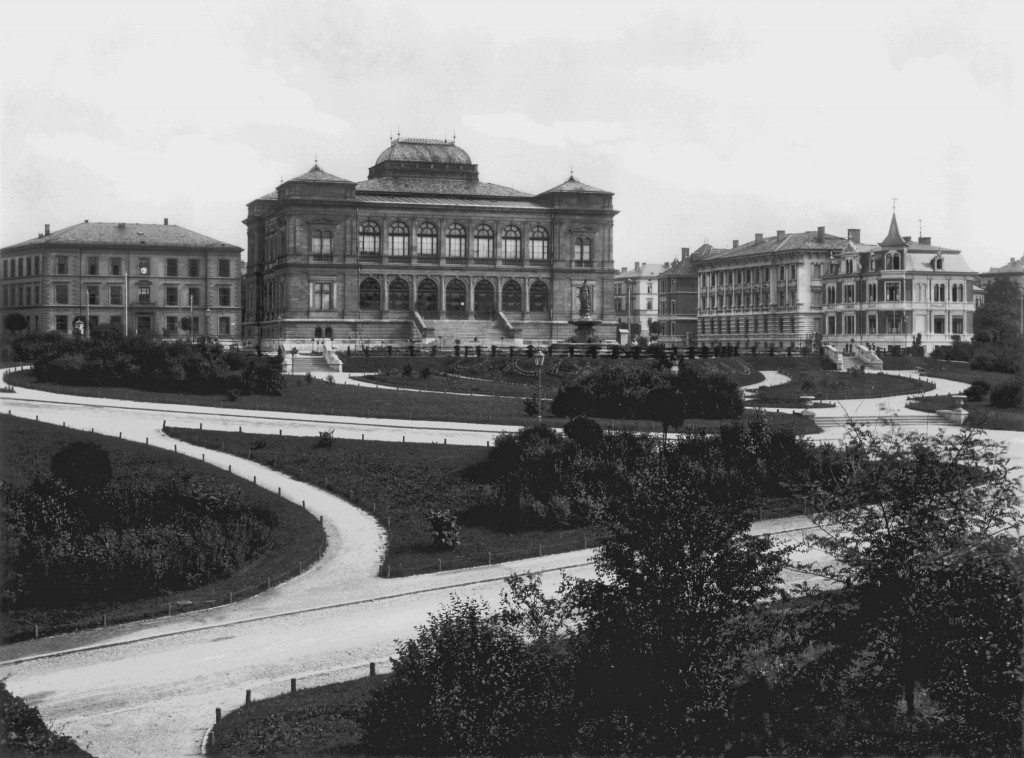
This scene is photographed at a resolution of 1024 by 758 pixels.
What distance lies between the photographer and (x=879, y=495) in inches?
999

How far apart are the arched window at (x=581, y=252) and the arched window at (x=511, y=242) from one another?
5122 mm

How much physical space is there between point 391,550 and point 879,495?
1687cm

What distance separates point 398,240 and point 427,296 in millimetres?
5469

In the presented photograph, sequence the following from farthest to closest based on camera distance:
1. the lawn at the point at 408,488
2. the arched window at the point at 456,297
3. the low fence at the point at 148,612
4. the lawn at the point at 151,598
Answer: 1. the arched window at the point at 456,297
2. the lawn at the point at 408,488
3. the lawn at the point at 151,598
4. the low fence at the point at 148,612

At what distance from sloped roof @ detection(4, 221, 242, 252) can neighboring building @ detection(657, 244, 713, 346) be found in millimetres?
57340

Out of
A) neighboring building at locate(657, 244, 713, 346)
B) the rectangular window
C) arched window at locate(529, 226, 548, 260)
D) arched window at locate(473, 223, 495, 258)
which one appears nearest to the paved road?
the rectangular window

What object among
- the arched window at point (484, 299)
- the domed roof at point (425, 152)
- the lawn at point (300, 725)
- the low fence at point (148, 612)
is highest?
the domed roof at point (425, 152)

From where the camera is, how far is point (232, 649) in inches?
1133

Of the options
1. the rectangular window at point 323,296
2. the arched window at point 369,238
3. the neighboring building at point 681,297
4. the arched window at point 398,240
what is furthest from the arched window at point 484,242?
the neighboring building at point 681,297

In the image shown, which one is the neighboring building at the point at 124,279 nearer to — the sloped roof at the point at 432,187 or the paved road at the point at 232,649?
the sloped roof at the point at 432,187

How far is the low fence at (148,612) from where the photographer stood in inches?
1206

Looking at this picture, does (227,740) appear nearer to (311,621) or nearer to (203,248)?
(311,621)

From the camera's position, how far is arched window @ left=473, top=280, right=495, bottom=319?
109500 mm

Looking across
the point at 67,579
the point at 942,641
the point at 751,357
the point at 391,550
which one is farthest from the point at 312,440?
the point at 751,357
